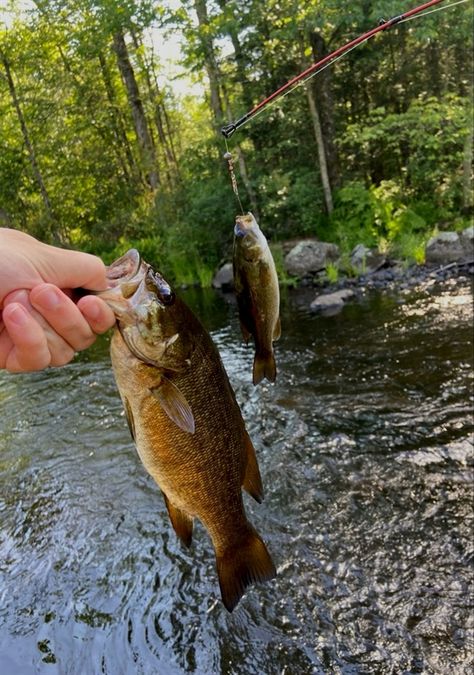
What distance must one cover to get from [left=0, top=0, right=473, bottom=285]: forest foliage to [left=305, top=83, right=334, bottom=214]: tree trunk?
5 centimetres

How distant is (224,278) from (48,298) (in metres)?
16.4

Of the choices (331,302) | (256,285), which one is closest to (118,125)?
(331,302)

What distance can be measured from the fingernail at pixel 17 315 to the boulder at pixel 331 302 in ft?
34.7

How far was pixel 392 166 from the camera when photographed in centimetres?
2081

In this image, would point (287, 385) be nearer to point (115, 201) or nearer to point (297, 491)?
point (297, 491)

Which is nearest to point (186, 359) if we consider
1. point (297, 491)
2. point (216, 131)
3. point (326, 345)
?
point (297, 491)

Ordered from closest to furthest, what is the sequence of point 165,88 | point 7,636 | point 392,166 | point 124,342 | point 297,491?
point 124,342
point 7,636
point 297,491
point 392,166
point 165,88

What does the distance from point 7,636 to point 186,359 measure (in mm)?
3203

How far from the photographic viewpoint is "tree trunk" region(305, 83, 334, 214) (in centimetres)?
1720

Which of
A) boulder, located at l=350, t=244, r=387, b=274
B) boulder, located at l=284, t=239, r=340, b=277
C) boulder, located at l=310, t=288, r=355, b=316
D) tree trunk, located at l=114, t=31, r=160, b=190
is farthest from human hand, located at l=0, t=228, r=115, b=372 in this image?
tree trunk, located at l=114, t=31, r=160, b=190

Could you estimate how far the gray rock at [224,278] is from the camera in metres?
17.6

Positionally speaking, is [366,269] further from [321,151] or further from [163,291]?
[163,291]

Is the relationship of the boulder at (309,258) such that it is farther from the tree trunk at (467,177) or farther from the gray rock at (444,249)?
the tree trunk at (467,177)

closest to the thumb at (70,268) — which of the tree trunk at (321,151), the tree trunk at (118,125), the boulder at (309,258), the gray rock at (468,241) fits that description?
the boulder at (309,258)
